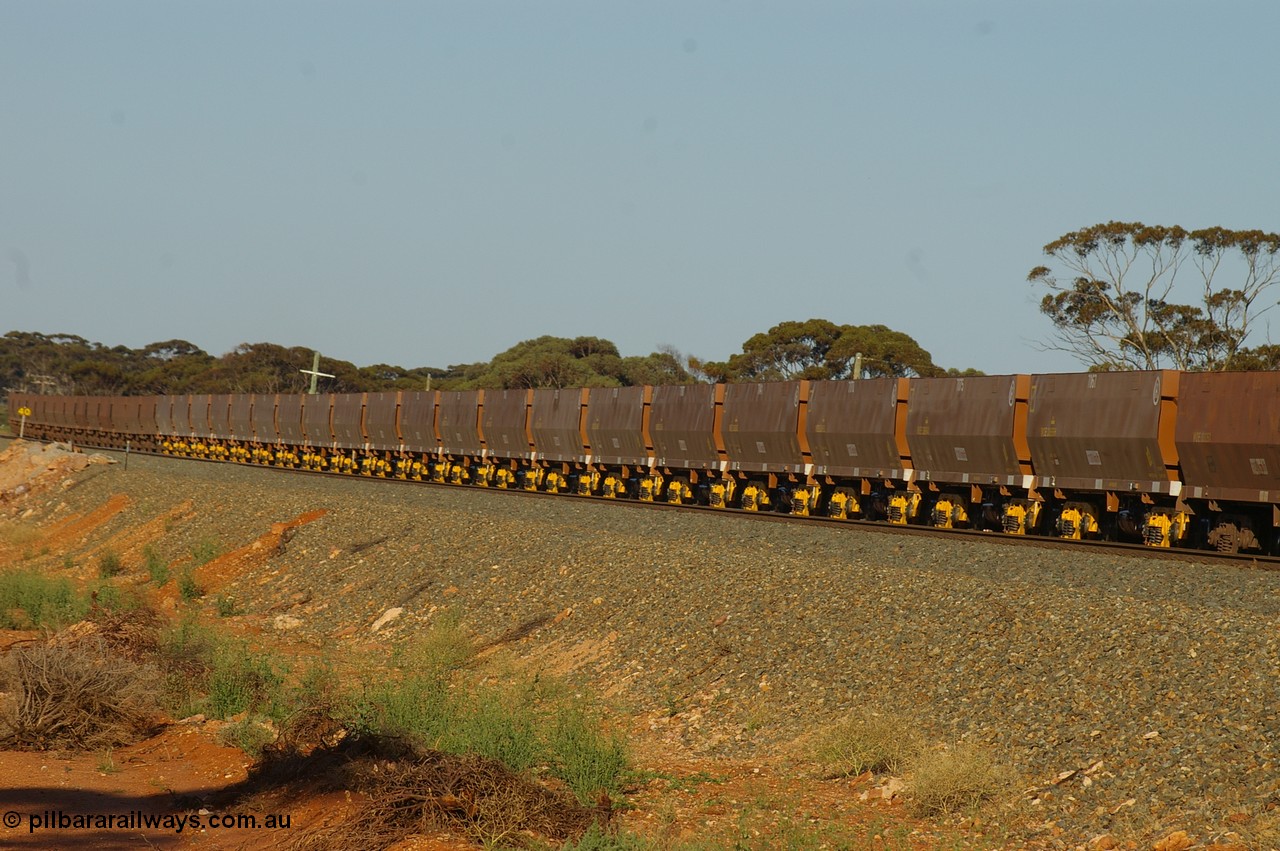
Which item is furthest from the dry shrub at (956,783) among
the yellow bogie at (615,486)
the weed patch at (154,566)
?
the yellow bogie at (615,486)

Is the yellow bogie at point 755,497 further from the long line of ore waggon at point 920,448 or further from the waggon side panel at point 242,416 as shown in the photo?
the waggon side panel at point 242,416

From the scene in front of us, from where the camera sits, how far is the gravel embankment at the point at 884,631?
7.91m

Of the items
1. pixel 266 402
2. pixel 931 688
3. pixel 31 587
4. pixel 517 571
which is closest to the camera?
pixel 931 688

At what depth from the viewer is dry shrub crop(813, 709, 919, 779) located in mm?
8773

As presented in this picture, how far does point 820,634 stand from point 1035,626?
7.01 feet

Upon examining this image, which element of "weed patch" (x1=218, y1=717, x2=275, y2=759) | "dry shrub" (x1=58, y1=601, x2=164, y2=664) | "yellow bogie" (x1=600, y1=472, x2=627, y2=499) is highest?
"yellow bogie" (x1=600, y1=472, x2=627, y2=499)

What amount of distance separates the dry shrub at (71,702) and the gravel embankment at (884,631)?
4554 millimetres

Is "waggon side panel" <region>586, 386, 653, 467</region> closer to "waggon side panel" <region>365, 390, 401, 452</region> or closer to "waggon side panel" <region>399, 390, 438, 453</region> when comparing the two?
"waggon side panel" <region>399, 390, 438, 453</region>

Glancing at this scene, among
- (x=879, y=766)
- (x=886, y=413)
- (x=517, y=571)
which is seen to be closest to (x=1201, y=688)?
(x=879, y=766)

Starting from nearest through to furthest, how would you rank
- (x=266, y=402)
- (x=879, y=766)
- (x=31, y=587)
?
Result: (x=879, y=766) → (x=31, y=587) → (x=266, y=402)

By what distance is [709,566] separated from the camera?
14828 millimetres

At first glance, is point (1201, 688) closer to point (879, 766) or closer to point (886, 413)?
point (879, 766)

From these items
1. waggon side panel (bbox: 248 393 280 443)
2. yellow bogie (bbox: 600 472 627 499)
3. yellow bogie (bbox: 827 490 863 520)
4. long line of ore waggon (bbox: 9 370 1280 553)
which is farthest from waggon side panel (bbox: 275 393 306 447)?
yellow bogie (bbox: 827 490 863 520)

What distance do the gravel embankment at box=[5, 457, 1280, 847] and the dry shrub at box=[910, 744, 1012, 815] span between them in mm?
282
